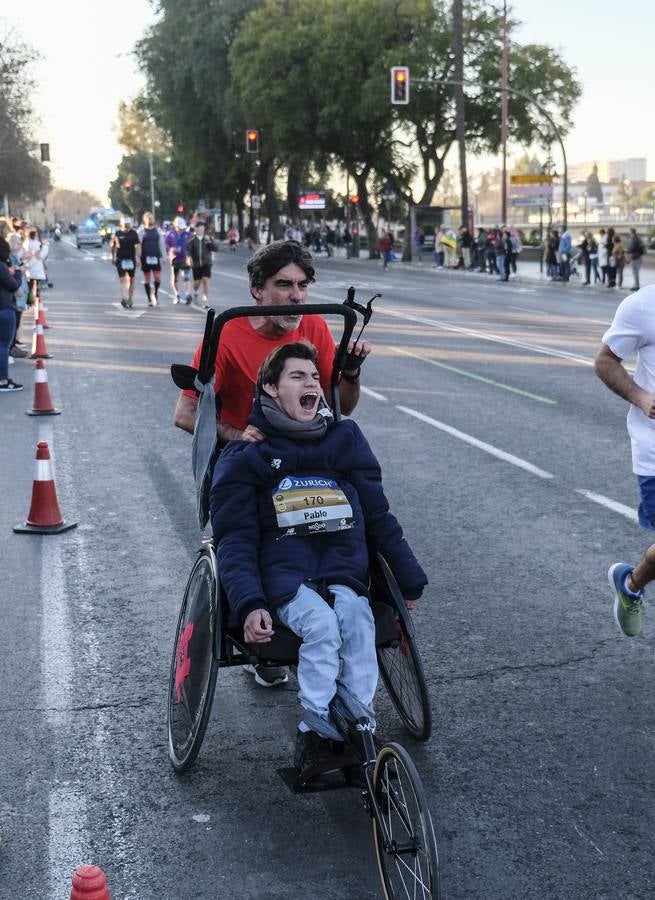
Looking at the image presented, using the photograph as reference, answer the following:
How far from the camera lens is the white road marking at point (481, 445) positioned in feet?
30.8

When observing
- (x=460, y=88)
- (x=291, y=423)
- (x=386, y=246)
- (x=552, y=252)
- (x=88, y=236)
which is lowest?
(x=291, y=423)

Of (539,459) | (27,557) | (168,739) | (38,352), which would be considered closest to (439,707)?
(168,739)

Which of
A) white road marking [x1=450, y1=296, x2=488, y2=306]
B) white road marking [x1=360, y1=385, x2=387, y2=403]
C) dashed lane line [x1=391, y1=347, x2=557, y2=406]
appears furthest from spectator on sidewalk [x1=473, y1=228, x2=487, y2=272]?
white road marking [x1=360, y1=385, x2=387, y2=403]

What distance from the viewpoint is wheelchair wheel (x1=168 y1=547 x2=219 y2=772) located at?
406 centimetres

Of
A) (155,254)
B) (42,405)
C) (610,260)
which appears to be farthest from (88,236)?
(42,405)

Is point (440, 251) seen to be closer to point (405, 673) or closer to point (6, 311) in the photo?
point (6, 311)

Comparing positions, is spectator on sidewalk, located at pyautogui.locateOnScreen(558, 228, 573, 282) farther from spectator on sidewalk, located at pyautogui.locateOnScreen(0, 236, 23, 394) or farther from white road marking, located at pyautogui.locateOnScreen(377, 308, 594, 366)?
spectator on sidewalk, located at pyautogui.locateOnScreen(0, 236, 23, 394)

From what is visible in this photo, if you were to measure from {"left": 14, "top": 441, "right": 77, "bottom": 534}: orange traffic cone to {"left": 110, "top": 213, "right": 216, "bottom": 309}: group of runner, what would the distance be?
1689 cm

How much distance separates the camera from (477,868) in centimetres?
358

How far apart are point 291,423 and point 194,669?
2.93ft

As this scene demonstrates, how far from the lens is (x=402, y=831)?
3252 mm

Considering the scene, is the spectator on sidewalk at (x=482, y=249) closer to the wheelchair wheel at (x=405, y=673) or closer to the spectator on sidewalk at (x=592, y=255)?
the spectator on sidewalk at (x=592, y=255)

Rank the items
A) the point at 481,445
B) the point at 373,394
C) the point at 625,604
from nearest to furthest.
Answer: the point at 625,604, the point at 481,445, the point at 373,394

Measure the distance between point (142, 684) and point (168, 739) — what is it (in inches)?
27.9
